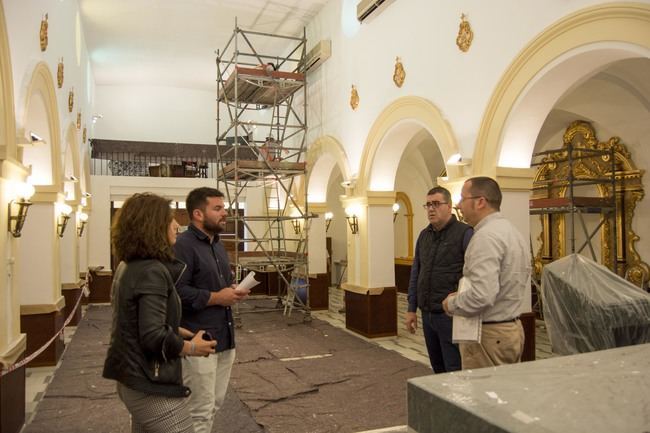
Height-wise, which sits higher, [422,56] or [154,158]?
[422,56]

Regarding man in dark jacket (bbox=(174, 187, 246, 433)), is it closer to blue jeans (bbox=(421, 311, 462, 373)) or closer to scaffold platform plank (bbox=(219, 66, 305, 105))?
blue jeans (bbox=(421, 311, 462, 373))

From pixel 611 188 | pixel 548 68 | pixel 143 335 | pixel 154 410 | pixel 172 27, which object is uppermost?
pixel 172 27

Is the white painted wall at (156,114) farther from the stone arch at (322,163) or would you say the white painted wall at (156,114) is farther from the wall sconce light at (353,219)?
the wall sconce light at (353,219)

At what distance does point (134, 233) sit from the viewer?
221 centimetres

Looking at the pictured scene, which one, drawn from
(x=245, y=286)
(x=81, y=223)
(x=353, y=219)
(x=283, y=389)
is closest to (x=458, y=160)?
(x=353, y=219)

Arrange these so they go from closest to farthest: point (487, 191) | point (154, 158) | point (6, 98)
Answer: point (487, 191), point (6, 98), point (154, 158)

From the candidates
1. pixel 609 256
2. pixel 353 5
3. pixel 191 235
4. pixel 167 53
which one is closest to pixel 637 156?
pixel 609 256

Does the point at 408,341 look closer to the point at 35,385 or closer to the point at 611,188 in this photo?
the point at 611,188

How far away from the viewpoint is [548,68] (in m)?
5.00

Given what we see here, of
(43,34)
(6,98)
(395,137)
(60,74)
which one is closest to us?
(6,98)

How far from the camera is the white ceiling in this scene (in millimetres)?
10445

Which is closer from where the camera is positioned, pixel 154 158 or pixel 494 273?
pixel 494 273

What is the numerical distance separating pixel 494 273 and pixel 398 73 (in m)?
5.38

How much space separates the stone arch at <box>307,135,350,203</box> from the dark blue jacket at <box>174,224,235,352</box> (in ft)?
21.0
